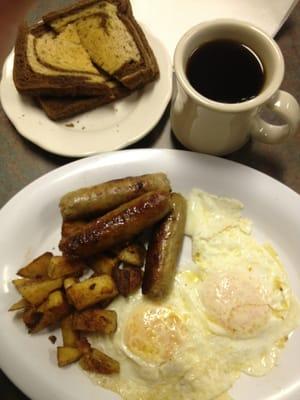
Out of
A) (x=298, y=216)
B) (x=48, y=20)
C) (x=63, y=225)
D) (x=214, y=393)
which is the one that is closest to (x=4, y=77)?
(x=48, y=20)

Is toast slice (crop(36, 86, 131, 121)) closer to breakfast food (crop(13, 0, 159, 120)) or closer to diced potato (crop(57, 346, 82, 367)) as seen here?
breakfast food (crop(13, 0, 159, 120))

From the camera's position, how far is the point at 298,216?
1437mm

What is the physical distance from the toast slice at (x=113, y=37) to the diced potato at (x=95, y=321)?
805 millimetres

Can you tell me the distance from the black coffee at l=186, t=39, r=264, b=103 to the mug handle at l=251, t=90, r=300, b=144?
0.23 ft

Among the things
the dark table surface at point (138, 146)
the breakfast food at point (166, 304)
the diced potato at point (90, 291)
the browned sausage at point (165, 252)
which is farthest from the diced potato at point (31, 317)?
the dark table surface at point (138, 146)

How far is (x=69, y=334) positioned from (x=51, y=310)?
0.31ft

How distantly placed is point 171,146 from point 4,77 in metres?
0.66

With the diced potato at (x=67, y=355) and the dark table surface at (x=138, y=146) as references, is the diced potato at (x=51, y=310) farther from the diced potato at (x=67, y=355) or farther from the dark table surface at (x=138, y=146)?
the dark table surface at (x=138, y=146)

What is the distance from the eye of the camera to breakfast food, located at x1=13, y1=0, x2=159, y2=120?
1.60 meters

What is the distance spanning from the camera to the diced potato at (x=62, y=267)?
1330mm

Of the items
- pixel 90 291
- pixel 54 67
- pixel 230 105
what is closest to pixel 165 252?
pixel 90 291

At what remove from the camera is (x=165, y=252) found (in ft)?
4.35

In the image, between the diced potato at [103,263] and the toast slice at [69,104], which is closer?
the diced potato at [103,263]

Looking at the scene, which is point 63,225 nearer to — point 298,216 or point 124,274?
point 124,274
